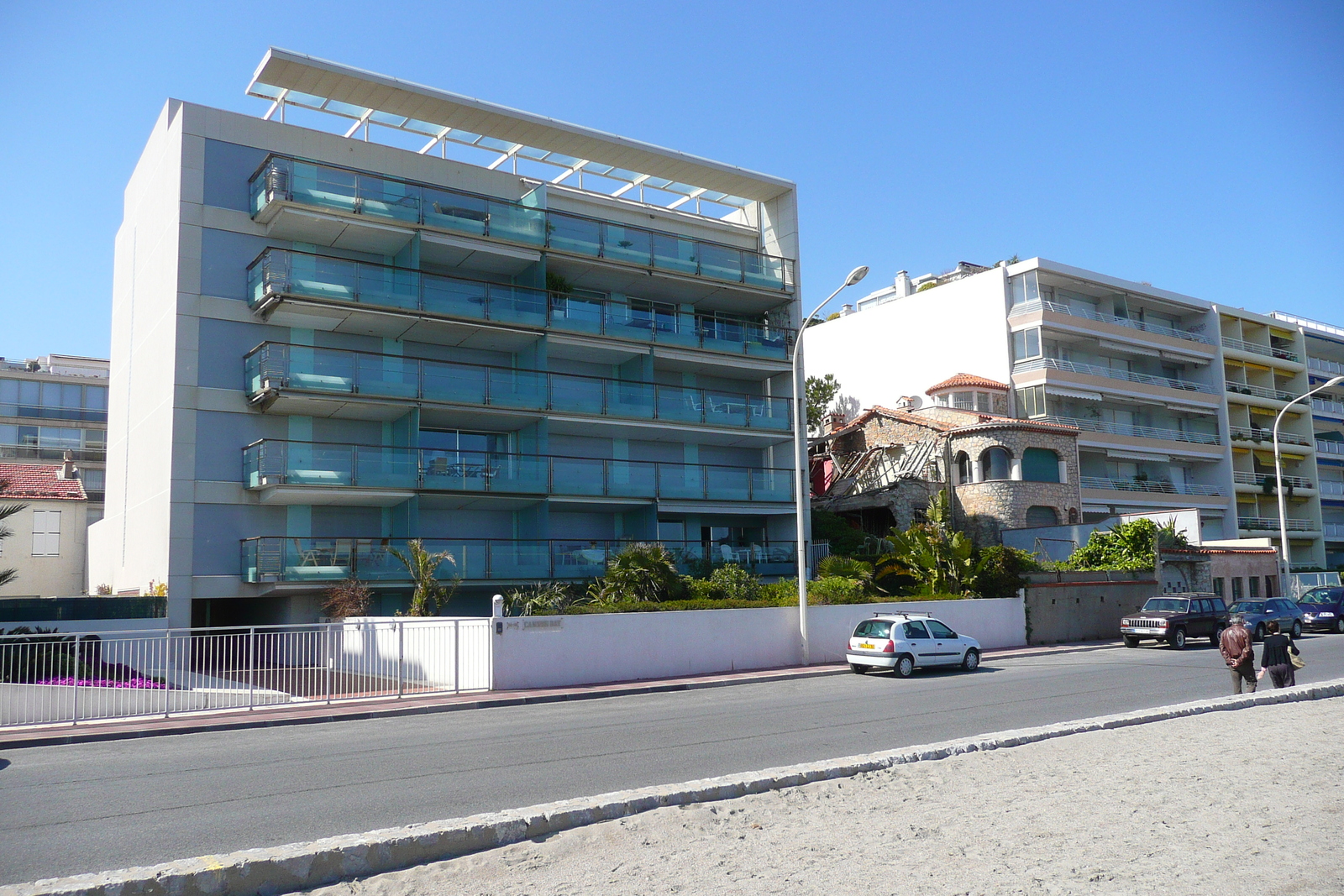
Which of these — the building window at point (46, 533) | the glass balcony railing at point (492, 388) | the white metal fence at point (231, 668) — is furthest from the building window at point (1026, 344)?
the building window at point (46, 533)

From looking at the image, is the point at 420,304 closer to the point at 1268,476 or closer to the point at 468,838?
the point at 468,838

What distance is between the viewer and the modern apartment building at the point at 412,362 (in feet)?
95.3

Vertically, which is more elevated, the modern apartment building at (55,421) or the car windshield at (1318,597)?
the modern apartment building at (55,421)

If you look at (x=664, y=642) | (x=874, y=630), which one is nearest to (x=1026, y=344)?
(x=874, y=630)

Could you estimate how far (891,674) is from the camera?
24203mm

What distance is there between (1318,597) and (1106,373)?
1754cm

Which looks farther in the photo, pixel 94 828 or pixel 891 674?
pixel 891 674

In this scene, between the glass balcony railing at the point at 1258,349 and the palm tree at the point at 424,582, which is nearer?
the palm tree at the point at 424,582

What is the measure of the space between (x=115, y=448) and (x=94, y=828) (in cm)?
3157

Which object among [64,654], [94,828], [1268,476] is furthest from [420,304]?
[1268,476]

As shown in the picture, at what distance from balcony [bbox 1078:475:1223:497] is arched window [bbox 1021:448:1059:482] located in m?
2.00

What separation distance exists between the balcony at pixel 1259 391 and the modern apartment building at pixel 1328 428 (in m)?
2.94

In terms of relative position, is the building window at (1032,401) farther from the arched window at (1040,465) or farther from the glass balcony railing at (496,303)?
the glass balcony railing at (496,303)

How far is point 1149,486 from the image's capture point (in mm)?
51719
